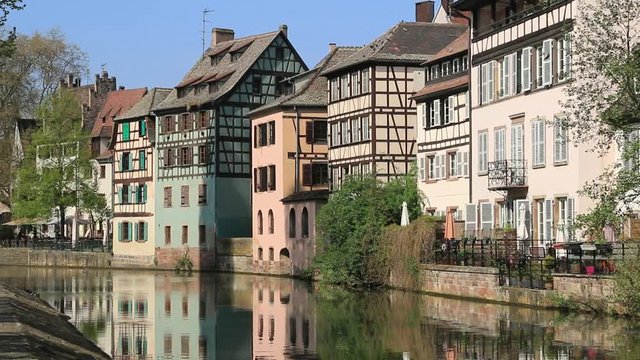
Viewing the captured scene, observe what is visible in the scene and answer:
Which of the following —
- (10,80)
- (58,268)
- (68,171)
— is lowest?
(58,268)

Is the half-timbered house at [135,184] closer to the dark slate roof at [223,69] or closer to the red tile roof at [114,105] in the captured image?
the dark slate roof at [223,69]

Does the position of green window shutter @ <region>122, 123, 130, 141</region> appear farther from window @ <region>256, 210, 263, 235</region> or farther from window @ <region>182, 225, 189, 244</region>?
window @ <region>256, 210, 263, 235</region>

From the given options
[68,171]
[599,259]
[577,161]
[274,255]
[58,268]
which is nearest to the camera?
[599,259]

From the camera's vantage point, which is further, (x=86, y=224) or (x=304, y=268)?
(x=86, y=224)

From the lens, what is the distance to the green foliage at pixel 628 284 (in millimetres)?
31703

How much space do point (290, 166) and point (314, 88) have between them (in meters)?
4.50

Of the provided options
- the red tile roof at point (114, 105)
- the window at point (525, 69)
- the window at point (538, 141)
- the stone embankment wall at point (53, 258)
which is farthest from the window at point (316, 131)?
the red tile roof at point (114, 105)

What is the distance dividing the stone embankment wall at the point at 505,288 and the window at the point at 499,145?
5.03 meters

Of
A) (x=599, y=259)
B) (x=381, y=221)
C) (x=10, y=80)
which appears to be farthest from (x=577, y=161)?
(x=10, y=80)

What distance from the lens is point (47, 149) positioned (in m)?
89.1

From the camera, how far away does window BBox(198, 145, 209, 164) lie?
260 ft

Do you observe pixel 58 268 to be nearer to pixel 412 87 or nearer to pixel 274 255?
pixel 274 255

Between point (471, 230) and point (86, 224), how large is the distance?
53.4m

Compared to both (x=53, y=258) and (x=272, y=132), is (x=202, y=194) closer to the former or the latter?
(x=272, y=132)
